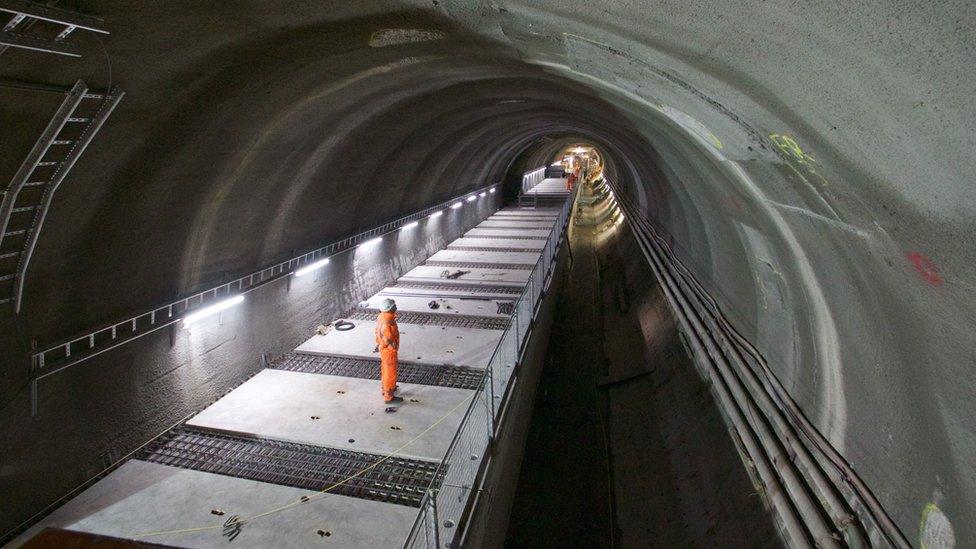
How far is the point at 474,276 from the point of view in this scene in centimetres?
1305

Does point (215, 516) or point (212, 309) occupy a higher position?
point (212, 309)

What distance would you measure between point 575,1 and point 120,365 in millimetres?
5543

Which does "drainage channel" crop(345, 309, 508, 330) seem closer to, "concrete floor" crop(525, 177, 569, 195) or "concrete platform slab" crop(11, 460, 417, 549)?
"concrete platform slab" crop(11, 460, 417, 549)

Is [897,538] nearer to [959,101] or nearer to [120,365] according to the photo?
[959,101]

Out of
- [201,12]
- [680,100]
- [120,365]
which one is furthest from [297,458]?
[680,100]

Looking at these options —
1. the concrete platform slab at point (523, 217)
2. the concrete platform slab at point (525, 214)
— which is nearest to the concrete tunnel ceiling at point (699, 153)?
the concrete platform slab at point (523, 217)

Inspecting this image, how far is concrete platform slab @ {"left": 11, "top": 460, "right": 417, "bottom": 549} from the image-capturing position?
4477mm

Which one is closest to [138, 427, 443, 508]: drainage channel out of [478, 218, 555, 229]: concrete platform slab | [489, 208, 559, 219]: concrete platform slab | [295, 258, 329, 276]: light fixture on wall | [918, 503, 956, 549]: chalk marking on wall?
[295, 258, 329, 276]: light fixture on wall

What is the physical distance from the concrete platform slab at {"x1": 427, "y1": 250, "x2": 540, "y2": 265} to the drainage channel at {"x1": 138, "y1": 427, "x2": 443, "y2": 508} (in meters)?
9.18

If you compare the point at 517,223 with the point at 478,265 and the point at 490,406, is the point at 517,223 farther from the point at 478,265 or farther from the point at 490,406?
the point at 490,406

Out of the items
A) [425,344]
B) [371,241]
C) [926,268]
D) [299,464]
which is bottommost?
[299,464]

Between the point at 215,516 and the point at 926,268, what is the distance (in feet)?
17.5

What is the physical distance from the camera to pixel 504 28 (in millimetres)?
4426

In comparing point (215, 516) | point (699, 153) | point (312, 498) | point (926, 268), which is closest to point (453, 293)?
point (699, 153)
